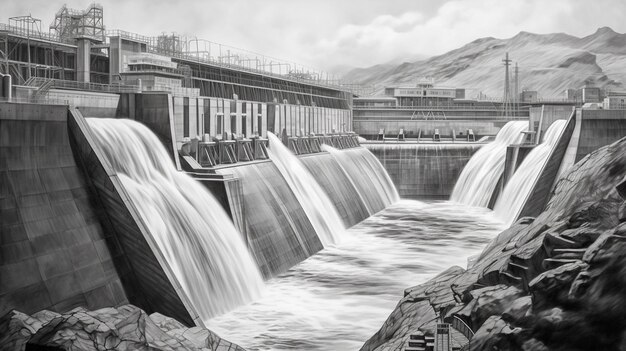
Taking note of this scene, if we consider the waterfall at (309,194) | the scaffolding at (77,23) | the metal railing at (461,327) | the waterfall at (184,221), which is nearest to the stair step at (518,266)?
the metal railing at (461,327)

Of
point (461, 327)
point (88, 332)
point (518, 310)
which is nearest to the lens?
point (518, 310)

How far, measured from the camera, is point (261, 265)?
33938 mm

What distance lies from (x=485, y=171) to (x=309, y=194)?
2496 cm

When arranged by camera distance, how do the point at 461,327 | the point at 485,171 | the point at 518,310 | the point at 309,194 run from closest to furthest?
the point at 518,310 < the point at 461,327 < the point at 309,194 < the point at 485,171

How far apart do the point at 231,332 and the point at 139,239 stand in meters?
4.71

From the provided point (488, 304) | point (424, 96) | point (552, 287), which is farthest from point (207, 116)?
point (424, 96)

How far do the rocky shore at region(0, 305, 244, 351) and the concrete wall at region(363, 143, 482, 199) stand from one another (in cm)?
5354

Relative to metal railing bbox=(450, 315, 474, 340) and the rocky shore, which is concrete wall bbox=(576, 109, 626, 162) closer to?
metal railing bbox=(450, 315, 474, 340)

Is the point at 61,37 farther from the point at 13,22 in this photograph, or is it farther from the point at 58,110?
the point at 58,110

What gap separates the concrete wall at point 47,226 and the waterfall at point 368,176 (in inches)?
1457

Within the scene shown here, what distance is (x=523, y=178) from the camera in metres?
49.7

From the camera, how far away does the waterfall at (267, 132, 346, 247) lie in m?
44.8

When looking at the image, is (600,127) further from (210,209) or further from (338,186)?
(210,209)

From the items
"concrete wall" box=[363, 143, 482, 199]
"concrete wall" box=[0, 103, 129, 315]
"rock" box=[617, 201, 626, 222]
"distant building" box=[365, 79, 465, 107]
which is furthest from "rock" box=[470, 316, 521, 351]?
"distant building" box=[365, 79, 465, 107]
